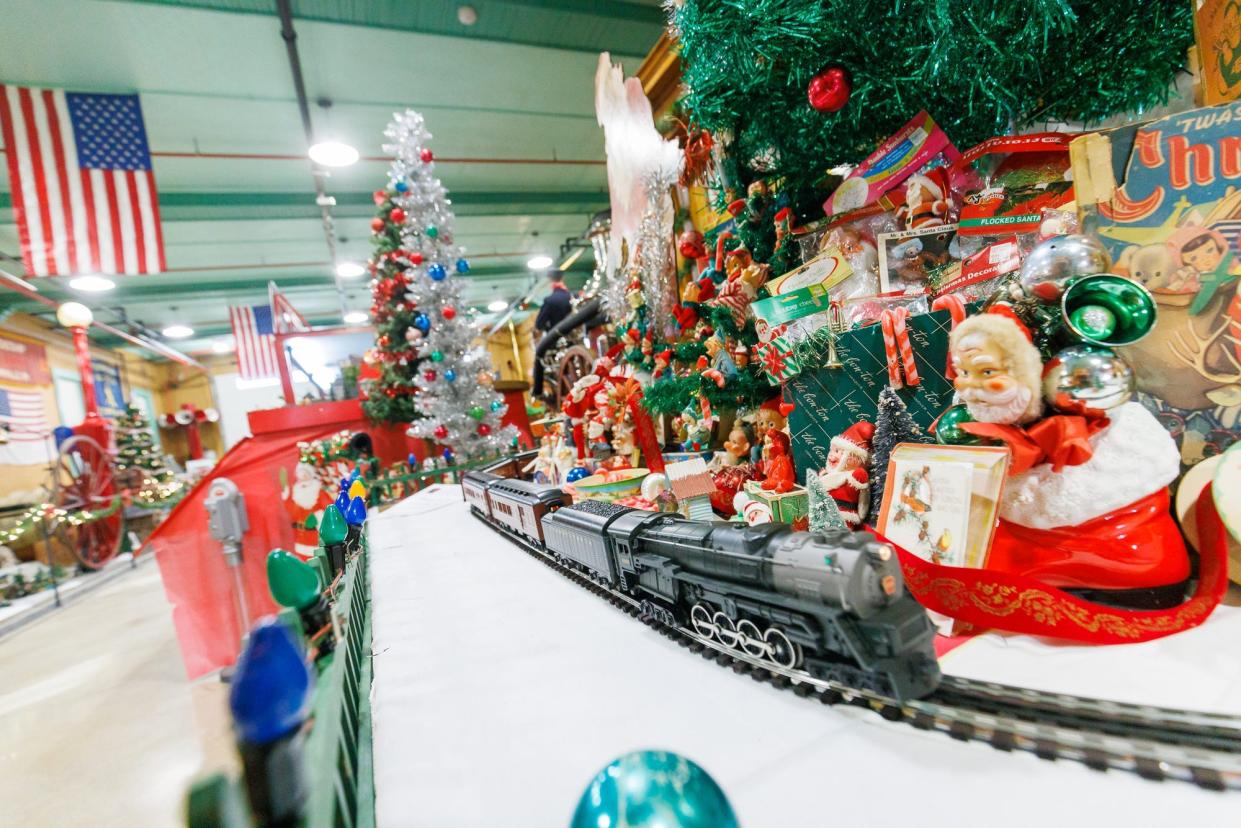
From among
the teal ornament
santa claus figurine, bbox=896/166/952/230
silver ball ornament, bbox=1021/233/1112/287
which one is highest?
santa claus figurine, bbox=896/166/952/230

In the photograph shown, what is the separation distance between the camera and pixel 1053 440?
3.49 ft

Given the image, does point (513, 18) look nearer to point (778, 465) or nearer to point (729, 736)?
point (778, 465)

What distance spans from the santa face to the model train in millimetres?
442

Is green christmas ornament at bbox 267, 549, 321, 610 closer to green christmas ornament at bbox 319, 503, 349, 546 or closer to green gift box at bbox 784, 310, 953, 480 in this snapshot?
green christmas ornament at bbox 319, 503, 349, 546

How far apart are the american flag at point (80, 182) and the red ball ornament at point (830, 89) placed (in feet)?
20.1

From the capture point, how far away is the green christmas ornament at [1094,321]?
102cm

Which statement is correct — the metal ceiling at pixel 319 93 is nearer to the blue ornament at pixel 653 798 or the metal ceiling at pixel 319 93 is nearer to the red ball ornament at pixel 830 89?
the red ball ornament at pixel 830 89

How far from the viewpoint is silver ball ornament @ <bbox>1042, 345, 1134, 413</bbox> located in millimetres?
1021

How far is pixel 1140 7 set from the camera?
150 centimetres

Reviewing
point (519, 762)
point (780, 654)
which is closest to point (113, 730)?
point (519, 762)

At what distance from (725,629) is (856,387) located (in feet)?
2.98

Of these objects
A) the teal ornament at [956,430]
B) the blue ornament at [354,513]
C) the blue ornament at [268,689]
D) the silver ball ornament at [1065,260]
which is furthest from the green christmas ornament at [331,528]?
the silver ball ornament at [1065,260]

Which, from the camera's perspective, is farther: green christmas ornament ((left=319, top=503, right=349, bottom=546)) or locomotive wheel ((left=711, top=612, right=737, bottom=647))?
green christmas ornament ((left=319, top=503, right=349, bottom=546))

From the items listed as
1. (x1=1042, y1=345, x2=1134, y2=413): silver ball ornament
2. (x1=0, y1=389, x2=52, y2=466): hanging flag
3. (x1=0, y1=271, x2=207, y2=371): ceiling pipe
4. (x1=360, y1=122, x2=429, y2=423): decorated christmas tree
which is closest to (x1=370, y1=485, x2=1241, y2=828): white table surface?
(x1=1042, y1=345, x2=1134, y2=413): silver ball ornament
